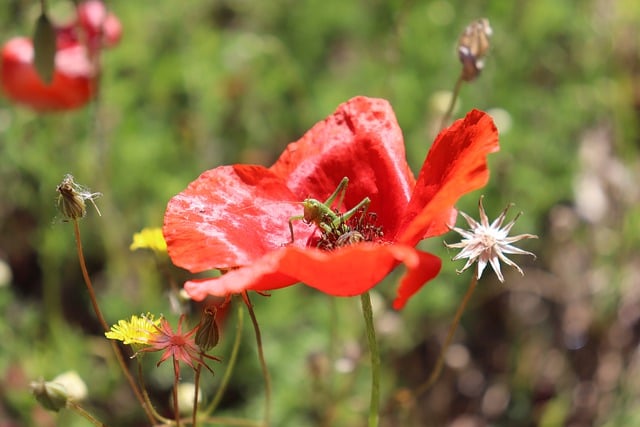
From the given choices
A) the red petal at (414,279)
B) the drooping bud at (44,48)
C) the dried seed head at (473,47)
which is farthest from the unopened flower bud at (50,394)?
the dried seed head at (473,47)

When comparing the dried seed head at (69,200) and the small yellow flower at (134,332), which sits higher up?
the dried seed head at (69,200)

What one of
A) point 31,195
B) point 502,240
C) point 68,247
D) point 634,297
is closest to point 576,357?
point 634,297

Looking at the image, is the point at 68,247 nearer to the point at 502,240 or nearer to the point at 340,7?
the point at 340,7

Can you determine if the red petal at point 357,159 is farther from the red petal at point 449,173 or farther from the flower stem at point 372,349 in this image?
the flower stem at point 372,349

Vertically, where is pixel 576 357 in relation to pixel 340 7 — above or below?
below

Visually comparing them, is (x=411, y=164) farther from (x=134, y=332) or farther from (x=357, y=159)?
(x=134, y=332)

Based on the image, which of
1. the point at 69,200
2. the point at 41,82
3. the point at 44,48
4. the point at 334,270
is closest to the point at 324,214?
the point at 334,270
